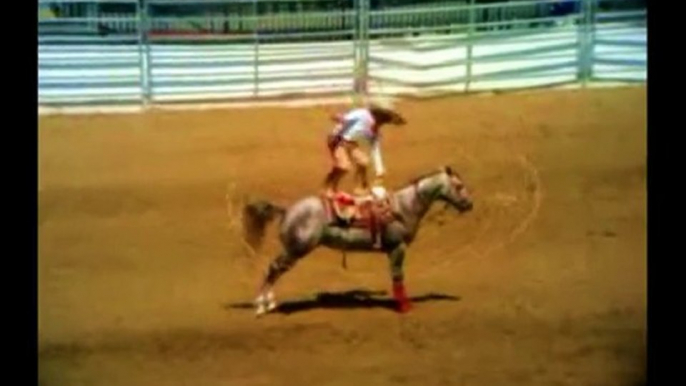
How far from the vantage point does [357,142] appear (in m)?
1.59

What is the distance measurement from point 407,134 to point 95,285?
0.45 metres

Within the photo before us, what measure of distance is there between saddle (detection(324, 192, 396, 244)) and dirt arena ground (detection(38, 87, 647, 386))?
0.12 feet

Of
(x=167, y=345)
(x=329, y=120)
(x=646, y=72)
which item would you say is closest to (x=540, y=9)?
(x=646, y=72)

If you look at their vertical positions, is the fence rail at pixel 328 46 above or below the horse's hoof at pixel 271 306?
above

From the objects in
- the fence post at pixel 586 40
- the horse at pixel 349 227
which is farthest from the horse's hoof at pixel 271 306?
the fence post at pixel 586 40

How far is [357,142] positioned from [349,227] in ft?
0.36

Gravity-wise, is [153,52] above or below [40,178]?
above

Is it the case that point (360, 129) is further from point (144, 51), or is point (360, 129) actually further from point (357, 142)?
point (144, 51)

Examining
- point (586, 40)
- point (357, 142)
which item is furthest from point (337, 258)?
point (586, 40)

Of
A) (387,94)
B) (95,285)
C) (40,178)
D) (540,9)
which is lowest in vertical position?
(95,285)

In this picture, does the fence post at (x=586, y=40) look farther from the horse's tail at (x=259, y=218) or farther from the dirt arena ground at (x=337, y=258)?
the horse's tail at (x=259, y=218)

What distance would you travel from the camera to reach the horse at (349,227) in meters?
1.60

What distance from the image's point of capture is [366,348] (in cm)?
161

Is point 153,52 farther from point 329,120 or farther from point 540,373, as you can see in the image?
point 540,373
